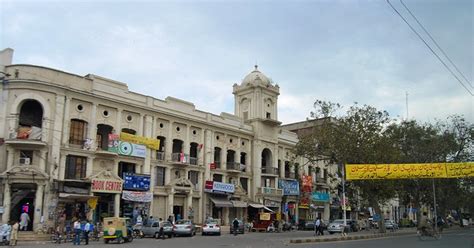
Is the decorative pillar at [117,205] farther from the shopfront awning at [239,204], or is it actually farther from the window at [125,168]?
the shopfront awning at [239,204]

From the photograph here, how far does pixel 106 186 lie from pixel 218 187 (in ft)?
42.4

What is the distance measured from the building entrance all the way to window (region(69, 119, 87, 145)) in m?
4.89

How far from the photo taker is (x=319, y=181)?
63.3 meters

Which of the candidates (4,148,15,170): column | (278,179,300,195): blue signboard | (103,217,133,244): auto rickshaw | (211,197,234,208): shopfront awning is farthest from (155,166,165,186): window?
(278,179,300,195): blue signboard

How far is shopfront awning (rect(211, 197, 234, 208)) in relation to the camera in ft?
151

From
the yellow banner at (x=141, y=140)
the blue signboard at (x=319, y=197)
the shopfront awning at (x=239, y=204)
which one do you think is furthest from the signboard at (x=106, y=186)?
the blue signboard at (x=319, y=197)

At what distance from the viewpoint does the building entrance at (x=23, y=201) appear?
1307 inches

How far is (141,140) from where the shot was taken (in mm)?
40531

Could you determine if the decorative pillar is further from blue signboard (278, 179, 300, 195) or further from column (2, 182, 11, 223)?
blue signboard (278, 179, 300, 195)

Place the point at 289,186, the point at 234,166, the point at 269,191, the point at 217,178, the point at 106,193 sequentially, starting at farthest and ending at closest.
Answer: the point at 289,186 < the point at 269,191 < the point at 234,166 < the point at 217,178 < the point at 106,193

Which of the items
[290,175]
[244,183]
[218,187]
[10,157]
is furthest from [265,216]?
[10,157]

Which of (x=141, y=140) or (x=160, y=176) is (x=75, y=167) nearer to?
(x=141, y=140)

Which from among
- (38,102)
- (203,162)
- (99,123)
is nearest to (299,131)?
(203,162)

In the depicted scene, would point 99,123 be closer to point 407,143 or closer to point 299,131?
point 407,143
